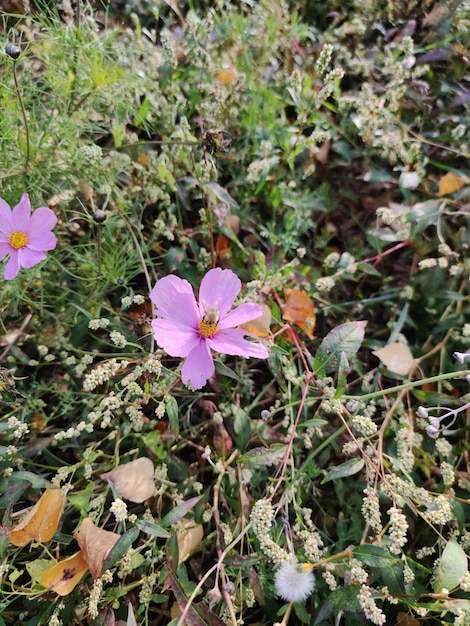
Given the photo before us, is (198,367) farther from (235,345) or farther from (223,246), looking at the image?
(223,246)

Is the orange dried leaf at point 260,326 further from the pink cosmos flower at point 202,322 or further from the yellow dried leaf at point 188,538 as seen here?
the yellow dried leaf at point 188,538

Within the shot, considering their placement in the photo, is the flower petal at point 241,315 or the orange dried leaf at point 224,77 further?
the orange dried leaf at point 224,77

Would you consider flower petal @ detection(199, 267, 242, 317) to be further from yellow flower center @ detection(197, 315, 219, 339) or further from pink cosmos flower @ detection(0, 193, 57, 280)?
pink cosmos flower @ detection(0, 193, 57, 280)

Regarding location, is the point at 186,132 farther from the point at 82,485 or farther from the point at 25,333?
the point at 82,485

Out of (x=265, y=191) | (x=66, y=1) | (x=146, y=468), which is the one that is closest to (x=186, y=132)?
(x=265, y=191)

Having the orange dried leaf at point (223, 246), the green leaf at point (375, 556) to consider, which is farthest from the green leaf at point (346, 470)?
the orange dried leaf at point (223, 246)

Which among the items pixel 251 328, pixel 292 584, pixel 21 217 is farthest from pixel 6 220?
pixel 292 584
